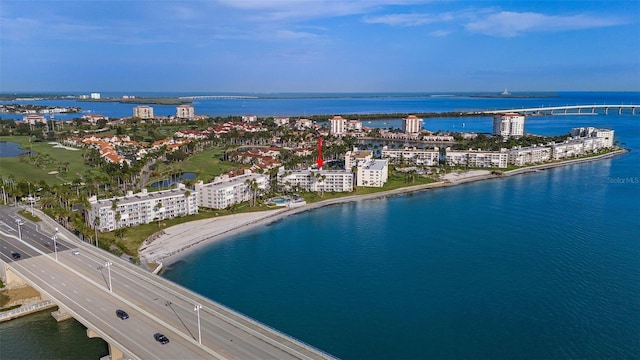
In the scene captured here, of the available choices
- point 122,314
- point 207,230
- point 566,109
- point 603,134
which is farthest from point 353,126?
point 566,109

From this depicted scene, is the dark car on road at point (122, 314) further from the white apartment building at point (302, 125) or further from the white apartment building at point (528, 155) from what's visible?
the white apartment building at point (302, 125)

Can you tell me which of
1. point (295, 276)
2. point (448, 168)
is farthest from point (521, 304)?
point (448, 168)

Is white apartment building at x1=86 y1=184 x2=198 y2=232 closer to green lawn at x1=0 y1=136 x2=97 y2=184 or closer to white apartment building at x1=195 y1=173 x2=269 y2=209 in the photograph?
white apartment building at x1=195 y1=173 x2=269 y2=209

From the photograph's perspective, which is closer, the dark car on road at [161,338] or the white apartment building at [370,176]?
the dark car on road at [161,338]

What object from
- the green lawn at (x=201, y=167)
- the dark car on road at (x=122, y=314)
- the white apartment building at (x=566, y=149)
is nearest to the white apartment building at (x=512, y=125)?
the white apartment building at (x=566, y=149)

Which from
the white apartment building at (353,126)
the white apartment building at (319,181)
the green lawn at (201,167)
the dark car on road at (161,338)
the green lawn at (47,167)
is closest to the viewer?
the dark car on road at (161,338)

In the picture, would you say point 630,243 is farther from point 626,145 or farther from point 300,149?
point 626,145
